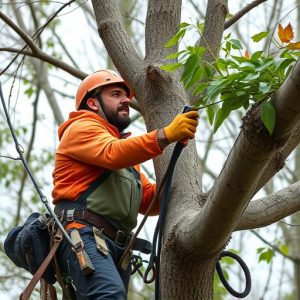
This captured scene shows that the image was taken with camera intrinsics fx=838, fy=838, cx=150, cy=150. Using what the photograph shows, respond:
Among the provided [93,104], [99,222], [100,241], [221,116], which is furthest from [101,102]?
[221,116]

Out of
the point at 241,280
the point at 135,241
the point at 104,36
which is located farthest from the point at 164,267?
the point at 241,280

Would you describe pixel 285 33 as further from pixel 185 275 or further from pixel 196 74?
pixel 185 275

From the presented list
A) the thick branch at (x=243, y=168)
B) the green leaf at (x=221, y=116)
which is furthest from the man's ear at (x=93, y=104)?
the green leaf at (x=221, y=116)

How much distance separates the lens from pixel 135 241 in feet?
14.4

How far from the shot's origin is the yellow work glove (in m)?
3.86

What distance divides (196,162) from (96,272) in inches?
29.3

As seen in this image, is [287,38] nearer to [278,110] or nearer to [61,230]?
[278,110]

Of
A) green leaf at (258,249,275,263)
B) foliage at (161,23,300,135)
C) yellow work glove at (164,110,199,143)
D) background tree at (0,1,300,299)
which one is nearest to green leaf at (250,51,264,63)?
foliage at (161,23,300,135)

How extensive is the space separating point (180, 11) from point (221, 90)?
71.1 inches

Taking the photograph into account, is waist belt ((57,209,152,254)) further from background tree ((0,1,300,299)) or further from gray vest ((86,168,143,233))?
background tree ((0,1,300,299))

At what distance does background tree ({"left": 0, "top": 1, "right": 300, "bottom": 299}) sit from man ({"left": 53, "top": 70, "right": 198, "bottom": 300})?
0.22 metres

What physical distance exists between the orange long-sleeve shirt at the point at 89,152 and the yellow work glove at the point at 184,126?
0.14 meters

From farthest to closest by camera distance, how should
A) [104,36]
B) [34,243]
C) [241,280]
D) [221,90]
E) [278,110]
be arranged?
[241,280] < [104,36] < [34,243] < [221,90] < [278,110]

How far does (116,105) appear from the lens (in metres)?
4.72
